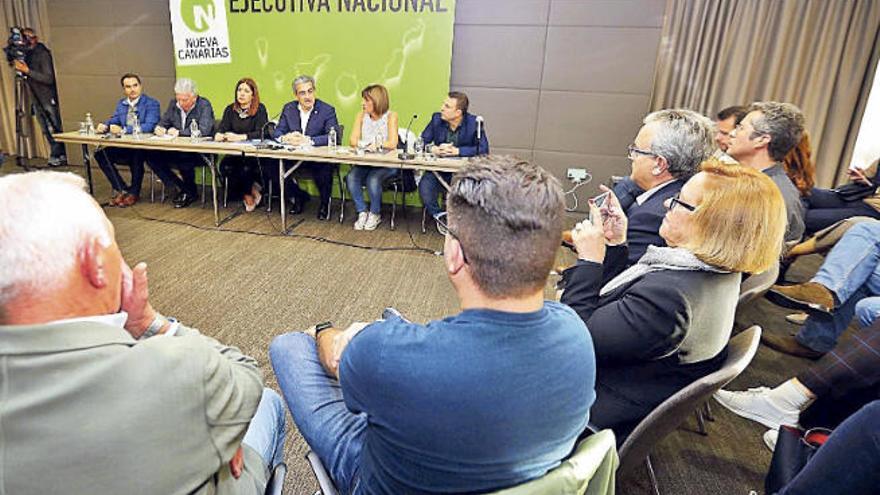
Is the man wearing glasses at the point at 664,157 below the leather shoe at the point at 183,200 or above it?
above

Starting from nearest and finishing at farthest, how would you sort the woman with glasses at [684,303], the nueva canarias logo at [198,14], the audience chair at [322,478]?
the audience chair at [322,478], the woman with glasses at [684,303], the nueva canarias logo at [198,14]

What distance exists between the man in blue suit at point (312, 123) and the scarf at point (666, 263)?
3388 mm

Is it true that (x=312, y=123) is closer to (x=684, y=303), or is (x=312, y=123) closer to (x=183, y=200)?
(x=183, y=200)

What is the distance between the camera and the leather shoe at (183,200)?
461 centimetres

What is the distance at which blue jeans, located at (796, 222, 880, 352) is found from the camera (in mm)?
2354

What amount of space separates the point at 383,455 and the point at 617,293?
0.84 metres

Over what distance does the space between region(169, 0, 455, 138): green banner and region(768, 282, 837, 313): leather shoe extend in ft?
10.3

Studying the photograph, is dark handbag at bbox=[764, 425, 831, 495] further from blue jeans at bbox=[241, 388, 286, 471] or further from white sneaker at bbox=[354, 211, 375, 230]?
white sneaker at bbox=[354, 211, 375, 230]

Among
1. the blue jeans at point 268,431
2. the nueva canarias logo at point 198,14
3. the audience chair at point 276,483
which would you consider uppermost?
the nueva canarias logo at point 198,14

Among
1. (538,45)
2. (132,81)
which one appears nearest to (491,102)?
(538,45)

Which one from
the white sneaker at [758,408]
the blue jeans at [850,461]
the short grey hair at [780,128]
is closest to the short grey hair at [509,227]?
the blue jeans at [850,461]

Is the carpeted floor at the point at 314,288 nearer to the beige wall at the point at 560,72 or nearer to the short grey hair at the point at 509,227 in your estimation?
the beige wall at the point at 560,72

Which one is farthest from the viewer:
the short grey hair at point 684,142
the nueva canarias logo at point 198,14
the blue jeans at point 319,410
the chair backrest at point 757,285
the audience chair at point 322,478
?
the nueva canarias logo at point 198,14

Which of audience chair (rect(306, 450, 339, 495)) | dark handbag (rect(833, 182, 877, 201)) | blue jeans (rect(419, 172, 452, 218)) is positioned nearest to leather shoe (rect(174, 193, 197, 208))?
blue jeans (rect(419, 172, 452, 218))
